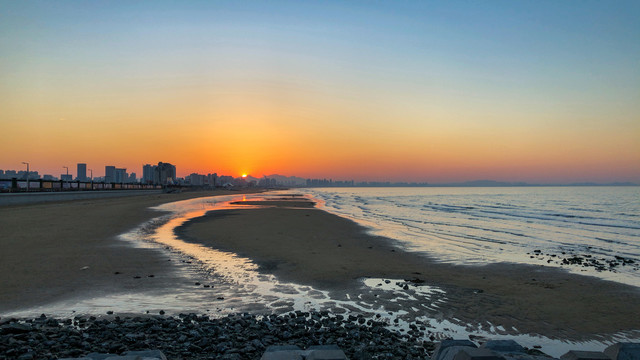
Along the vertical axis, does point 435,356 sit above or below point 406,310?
above

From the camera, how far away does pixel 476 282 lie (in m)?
12.3

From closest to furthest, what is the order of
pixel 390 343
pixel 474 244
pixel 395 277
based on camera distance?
1. pixel 390 343
2. pixel 395 277
3. pixel 474 244

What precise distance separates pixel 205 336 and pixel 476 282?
30.2 feet

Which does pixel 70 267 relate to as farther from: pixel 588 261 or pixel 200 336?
pixel 588 261

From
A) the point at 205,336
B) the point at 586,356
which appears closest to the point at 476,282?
the point at 205,336

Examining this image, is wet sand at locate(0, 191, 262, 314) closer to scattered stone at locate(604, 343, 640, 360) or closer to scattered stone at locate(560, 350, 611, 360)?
scattered stone at locate(560, 350, 611, 360)

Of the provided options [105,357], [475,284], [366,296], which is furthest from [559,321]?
[105,357]

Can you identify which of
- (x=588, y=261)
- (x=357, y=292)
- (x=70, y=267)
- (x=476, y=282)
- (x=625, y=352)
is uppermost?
(x=625, y=352)

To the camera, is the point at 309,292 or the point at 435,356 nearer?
the point at 435,356

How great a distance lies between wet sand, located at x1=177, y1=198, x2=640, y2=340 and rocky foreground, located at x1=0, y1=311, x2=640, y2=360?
231 cm

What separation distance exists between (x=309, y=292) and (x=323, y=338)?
3787 mm

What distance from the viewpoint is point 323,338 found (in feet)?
22.7

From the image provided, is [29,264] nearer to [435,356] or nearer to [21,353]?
[21,353]

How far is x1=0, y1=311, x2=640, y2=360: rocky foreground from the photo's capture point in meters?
6.18
